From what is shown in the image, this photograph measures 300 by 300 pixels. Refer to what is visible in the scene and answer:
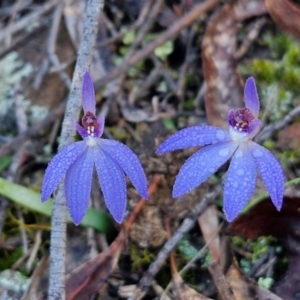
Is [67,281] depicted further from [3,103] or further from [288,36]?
[288,36]

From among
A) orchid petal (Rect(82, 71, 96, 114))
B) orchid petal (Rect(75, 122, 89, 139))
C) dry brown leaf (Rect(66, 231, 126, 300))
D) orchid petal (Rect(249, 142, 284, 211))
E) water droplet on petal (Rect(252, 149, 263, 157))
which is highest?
orchid petal (Rect(82, 71, 96, 114))

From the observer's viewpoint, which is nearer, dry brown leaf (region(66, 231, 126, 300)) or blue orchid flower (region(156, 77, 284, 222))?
blue orchid flower (region(156, 77, 284, 222))

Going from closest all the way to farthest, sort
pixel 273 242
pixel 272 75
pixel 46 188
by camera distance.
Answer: pixel 46 188 < pixel 273 242 < pixel 272 75

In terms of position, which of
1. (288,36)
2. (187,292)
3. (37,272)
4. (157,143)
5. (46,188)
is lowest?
(187,292)

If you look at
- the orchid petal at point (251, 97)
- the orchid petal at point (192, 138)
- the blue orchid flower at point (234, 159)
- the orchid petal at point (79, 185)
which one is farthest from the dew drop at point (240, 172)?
the orchid petal at point (79, 185)

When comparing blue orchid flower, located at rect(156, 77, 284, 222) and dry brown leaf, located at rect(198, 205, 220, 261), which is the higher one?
blue orchid flower, located at rect(156, 77, 284, 222)

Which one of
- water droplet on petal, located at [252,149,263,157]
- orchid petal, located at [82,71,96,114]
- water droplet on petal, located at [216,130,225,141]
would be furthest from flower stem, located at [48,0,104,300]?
water droplet on petal, located at [252,149,263,157]

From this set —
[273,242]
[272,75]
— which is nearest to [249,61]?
[272,75]

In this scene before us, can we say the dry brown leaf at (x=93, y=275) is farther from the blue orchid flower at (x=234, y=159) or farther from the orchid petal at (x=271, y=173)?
the orchid petal at (x=271, y=173)

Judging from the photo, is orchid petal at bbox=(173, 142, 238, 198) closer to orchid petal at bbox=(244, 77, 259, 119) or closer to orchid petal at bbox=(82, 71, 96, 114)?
orchid petal at bbox=(244, 77, 259, 119)
